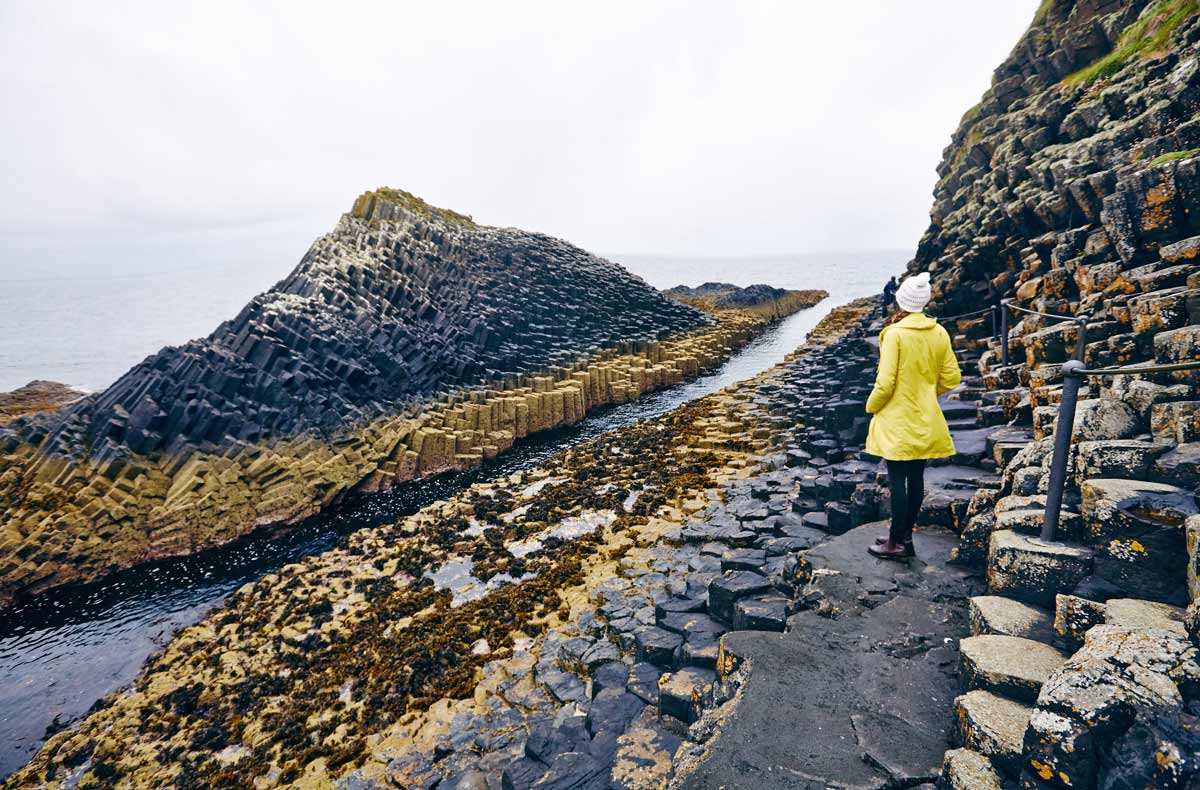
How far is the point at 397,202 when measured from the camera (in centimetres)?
3844

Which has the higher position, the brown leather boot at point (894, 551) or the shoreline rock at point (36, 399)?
the shoreline rock at point (36, 399)

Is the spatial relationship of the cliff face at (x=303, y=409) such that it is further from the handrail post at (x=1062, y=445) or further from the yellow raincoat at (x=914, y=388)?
the handrail post at (x=1062, y=445)

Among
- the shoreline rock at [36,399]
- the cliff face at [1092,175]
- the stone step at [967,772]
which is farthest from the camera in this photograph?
the shoreline rock at [36,399]

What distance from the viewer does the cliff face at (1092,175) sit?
816 centimetres

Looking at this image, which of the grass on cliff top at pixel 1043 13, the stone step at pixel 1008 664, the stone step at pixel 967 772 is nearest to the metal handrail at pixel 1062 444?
the stone step at pixel 1008 664

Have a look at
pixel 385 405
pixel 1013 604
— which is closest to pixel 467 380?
pixel 385 405

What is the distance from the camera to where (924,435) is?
16.2 ft

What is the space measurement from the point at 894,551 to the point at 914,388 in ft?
5.53

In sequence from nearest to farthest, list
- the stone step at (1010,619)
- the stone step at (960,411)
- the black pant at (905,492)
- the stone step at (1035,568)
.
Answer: the stone step at (1010,619)
the stone step at (1035,568)
the black pant at (905,492)
the stone step at (960,411)

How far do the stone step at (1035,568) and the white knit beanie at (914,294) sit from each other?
2.14 meters

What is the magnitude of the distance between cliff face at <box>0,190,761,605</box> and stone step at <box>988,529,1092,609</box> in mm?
16453

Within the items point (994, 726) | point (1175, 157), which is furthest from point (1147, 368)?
point (1175, 157)

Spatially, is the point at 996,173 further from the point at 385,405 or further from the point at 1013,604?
the point at 385,405

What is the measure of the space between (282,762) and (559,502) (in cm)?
A: 722
